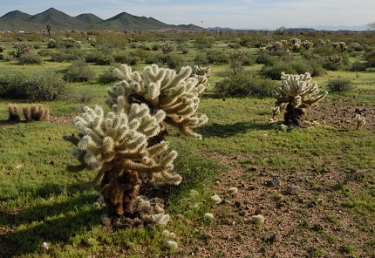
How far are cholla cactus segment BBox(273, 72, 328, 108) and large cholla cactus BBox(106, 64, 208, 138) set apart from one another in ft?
14.7

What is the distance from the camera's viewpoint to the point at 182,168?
596cm

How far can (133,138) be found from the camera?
14.2 feet

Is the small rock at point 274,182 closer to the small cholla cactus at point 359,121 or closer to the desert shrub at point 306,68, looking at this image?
the small cholla cactus at point 359,121

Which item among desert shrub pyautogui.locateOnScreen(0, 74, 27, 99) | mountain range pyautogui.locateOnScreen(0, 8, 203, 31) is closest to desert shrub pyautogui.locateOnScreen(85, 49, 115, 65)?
desert shrub pyautogui.locateOnScreen(0, 74, 27, 99)

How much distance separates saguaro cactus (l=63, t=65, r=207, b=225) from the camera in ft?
13.9

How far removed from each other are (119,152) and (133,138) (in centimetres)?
27

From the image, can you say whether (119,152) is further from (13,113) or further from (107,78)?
(107,78)

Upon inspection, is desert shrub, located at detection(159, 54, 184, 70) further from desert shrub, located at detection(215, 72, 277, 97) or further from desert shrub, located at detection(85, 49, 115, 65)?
desert shrub, located at detection(215, 72, 277, 97)

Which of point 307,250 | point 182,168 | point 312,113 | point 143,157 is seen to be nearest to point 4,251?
→ point 143,157

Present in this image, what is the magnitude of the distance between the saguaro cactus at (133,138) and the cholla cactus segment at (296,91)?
447 centimetres

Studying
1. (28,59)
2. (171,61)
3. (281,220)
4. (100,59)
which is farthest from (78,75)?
(281,220)

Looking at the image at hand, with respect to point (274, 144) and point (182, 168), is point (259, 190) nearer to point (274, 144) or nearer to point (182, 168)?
point (182, 168)

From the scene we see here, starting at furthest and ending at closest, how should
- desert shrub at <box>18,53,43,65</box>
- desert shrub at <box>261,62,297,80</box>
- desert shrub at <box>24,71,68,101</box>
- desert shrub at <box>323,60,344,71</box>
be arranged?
desert shrub at <box>323,60,344,71</box> < desert shrub at <box>18,53,43,65</box> < desert shrub at <box>261,62,297,80</box> < desert shrub at <box>24,71,68,101</box>

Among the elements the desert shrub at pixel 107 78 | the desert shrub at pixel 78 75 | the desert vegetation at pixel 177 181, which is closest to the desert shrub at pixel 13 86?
the desert shrub at pixel 78 75
